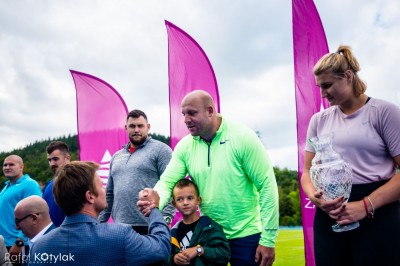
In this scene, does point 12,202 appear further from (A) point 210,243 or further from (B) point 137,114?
(A) point 210,243

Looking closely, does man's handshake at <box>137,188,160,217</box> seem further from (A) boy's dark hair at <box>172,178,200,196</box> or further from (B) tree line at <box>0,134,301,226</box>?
(B) tree line at <box>0,134,301,226</box>

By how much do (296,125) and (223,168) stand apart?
2962 millimetres

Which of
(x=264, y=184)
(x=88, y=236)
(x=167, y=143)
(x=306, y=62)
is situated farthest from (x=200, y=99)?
(x=167, y=143)

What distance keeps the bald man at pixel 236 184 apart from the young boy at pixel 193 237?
0.06 meters

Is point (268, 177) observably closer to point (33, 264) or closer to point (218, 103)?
point (33, 264)

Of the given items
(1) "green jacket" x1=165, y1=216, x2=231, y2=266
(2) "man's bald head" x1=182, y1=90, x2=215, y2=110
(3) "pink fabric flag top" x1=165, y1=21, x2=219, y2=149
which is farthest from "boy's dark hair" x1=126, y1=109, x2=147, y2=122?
(3) "pink fabric flag top" x1=165, y1=21, x2=219, y2=149

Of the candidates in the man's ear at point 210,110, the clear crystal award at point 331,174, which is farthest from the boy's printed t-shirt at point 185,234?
the clear crystal award at point 331,174

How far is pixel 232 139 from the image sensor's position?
3.13 meters

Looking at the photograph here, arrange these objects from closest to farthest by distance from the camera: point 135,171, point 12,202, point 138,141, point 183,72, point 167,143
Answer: point 135,171 → point 138,141 → point 12,202 → point 183,72 → point 167,143

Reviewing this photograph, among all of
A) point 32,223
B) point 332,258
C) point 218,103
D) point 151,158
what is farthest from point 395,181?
point 218,103

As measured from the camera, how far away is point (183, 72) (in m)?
7.50

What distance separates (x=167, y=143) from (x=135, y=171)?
4570cm

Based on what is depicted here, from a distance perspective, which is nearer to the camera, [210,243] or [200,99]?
[210,243]

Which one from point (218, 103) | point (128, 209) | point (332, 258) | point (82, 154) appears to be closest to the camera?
point (332, 258)
